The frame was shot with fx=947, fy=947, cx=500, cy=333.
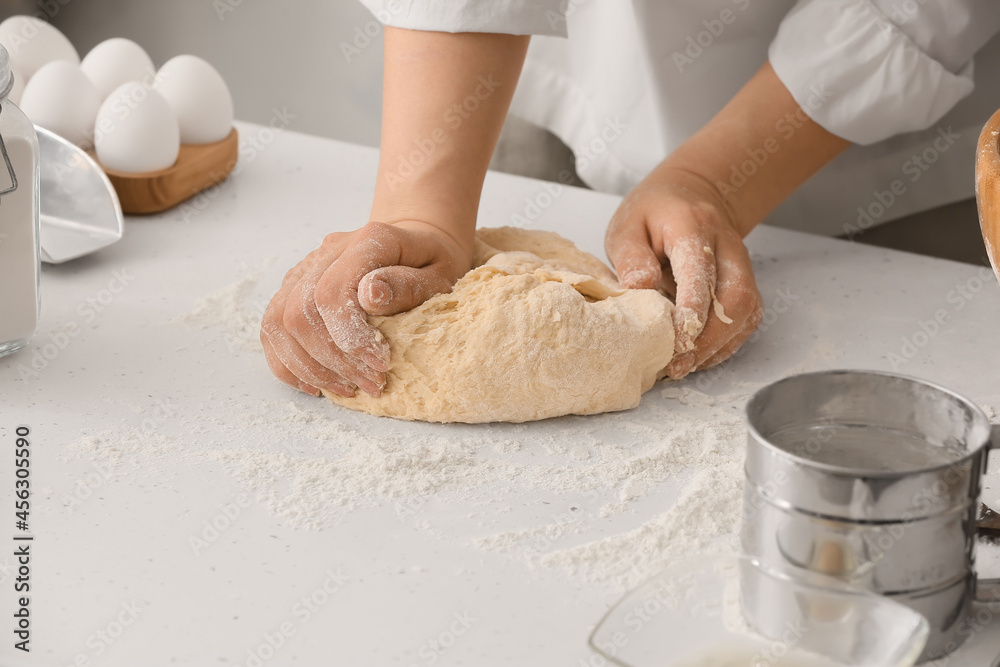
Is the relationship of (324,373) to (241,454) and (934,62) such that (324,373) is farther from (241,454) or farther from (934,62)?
(934,62)

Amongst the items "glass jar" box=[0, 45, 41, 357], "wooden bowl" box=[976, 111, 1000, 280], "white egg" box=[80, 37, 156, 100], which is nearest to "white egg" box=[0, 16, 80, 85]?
"white egg" box=[80, 37, 156, 100]

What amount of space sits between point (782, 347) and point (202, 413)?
63 cm

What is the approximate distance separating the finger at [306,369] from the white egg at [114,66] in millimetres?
711

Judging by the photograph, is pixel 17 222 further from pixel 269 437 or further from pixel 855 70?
pixel 855 70

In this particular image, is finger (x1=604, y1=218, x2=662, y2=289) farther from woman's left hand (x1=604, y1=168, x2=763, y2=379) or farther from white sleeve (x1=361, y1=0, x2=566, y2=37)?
white sleeve (x1=361, y1=0, x2=566, y2=37)

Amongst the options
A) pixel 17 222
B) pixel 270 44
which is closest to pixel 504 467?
pixel 17 222

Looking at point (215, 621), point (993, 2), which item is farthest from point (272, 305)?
point (993, 2)

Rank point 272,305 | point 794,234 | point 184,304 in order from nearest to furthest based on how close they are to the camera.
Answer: point 272,305 → point 184,304 → point 794,234

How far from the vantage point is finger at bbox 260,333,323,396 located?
3.15ft

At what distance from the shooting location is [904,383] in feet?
2.07

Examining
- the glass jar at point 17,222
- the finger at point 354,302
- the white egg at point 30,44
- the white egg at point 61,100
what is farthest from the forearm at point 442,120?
the white egg at point 30,44

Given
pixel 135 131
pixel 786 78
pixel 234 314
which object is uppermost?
pixel 786 78

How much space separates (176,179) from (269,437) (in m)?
0.59

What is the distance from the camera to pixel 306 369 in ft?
3.08
